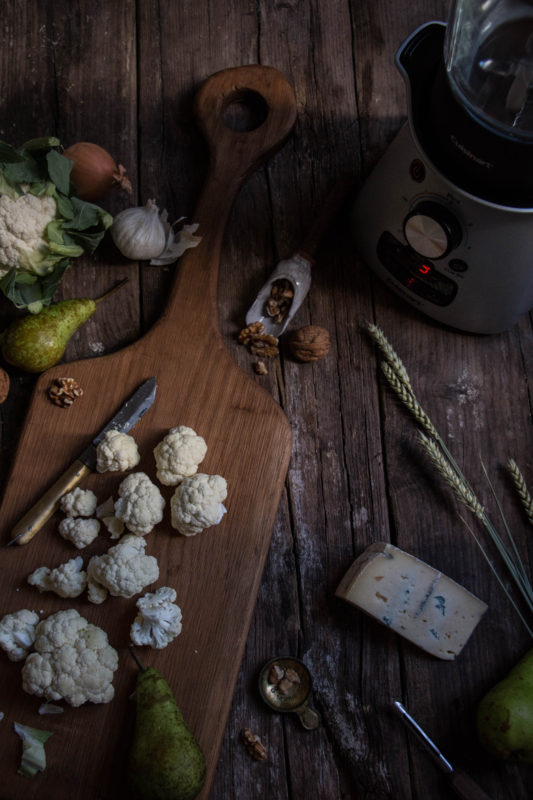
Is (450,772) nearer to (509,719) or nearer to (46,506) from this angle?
(509,719)

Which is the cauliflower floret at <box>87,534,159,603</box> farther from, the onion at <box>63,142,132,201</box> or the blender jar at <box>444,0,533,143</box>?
the blender jar at <box>444,0,533,143</box>

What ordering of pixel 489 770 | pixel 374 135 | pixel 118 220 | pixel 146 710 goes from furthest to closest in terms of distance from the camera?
pixel 374 135, pixel 118 220, pixel 489 770, pixel 146 710

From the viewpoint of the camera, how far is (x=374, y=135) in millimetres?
1619

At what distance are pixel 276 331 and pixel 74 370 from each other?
16.8 inches

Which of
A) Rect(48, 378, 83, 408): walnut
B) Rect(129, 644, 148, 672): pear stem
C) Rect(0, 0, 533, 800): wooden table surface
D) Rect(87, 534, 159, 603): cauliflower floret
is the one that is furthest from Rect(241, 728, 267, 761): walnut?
Rect(48, 378, 83, 408): walnut

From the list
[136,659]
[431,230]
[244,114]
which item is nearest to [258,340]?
[431,230]

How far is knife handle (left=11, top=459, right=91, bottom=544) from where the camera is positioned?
4.33ft

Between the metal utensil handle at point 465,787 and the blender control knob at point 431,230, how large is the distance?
0.96 meters

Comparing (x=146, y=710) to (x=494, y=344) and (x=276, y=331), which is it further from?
(x=494, y=344)

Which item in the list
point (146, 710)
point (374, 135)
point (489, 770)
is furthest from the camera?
point (374, 135)

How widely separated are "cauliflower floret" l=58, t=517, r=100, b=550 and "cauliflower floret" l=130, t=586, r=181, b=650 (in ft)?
0.50

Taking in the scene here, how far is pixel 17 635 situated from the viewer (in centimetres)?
127

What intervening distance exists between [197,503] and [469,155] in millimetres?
743

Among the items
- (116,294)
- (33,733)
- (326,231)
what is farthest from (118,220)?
(33,733)
